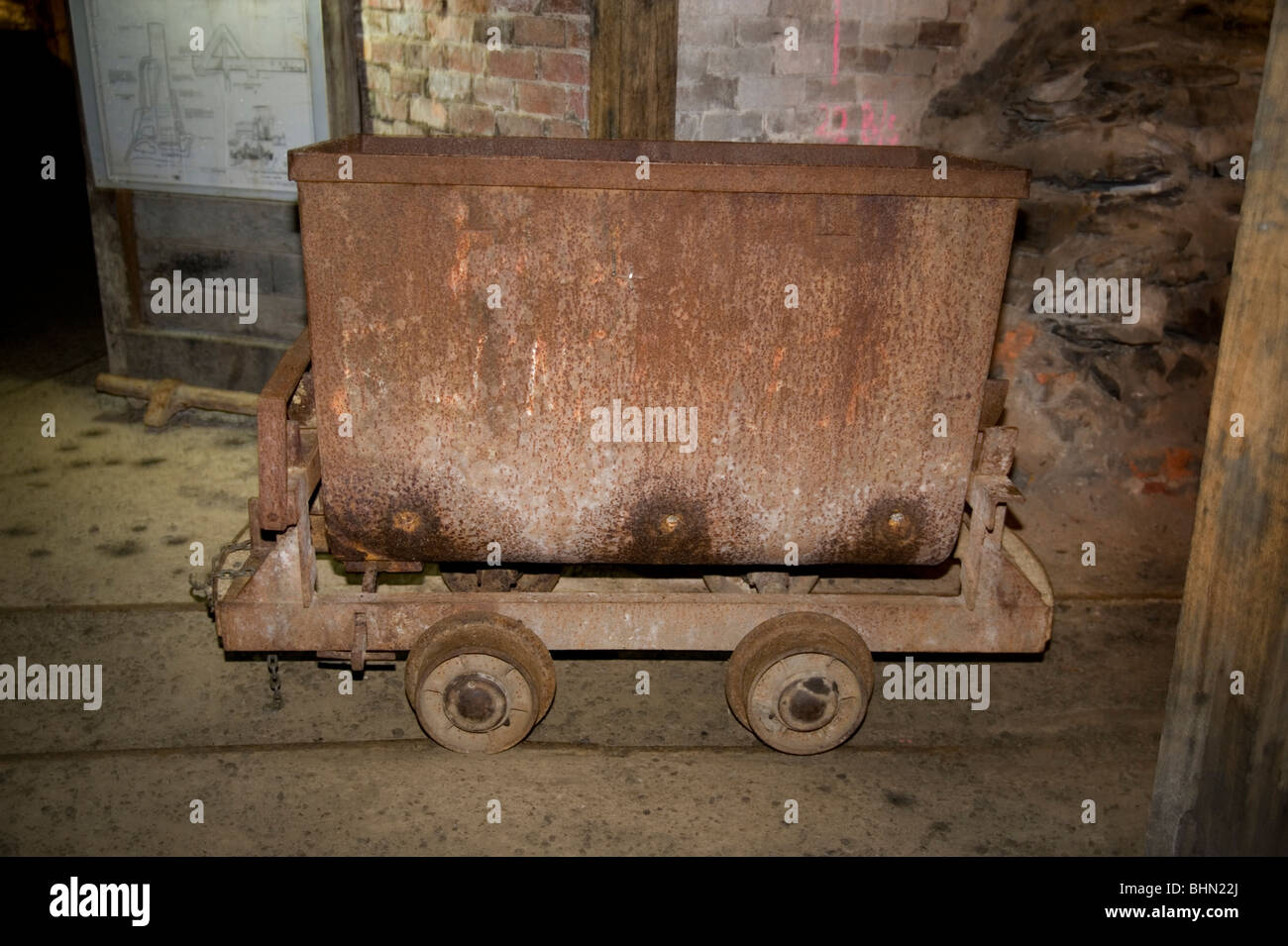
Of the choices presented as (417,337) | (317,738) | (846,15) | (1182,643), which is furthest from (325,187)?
(846,15)

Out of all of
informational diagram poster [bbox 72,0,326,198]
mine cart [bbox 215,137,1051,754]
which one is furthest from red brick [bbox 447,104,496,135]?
mine cart [bbox 215,137,1051,754]

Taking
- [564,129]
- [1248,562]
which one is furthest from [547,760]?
[564,129]

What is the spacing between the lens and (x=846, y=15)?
161 inches

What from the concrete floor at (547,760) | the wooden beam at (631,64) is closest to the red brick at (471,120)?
the wooden beam at (631,64)

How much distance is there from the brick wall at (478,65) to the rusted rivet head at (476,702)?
7.21ft

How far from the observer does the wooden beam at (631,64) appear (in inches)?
152

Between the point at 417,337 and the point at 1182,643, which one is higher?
the point at 417,337

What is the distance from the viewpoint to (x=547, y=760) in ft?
9.44

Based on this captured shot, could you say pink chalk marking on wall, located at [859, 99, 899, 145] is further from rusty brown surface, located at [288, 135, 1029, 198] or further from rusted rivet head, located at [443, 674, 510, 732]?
rusted rivet head, located at [443, 674, 510, 732]

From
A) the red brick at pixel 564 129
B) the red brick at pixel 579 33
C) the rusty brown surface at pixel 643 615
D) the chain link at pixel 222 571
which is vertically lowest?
the rusty brown surface at pixel 643 615

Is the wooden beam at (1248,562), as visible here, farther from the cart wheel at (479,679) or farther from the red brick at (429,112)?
the red brick at (429,112)

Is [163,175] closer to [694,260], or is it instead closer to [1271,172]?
[694,260]

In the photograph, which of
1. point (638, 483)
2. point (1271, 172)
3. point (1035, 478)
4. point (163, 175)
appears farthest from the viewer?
point (163, 175)

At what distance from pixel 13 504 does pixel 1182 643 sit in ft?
13.8
